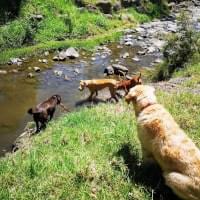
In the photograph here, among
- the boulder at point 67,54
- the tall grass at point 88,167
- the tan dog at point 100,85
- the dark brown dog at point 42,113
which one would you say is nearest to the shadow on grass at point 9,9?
the boulder at point 67,54

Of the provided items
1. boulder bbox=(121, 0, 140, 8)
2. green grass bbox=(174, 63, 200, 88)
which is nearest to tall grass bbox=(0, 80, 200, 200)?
green grass bbox=(174, 63, 200, 88)

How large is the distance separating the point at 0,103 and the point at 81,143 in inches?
394

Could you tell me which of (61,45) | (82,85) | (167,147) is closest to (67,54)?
(61,45)

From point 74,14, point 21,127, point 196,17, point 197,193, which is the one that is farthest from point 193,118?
point 196,17

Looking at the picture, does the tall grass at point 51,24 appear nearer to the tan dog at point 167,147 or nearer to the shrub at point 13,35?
the shrub at point 13,35

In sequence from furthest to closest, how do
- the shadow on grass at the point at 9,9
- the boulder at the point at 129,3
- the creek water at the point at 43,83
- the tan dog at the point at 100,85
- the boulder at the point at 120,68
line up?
the boulder at the point at 129,3 → the shadow on grass at the point at 9,9 → the boulder at the point at 120,68 → the tan dog at the point at 100,85 → the creek water at the point at 43,83

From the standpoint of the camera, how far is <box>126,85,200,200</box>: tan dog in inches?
284

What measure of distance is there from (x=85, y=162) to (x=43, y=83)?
45.2 feet

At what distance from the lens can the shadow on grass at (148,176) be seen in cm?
798

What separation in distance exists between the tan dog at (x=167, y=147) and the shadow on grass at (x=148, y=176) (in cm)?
24

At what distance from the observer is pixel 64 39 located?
→ 100ft

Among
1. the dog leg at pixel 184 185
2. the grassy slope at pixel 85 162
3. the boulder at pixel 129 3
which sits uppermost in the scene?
the dog leg at pixel 184 185

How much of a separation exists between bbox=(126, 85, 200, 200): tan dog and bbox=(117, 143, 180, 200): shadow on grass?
236mm

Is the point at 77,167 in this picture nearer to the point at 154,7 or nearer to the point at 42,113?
the point at 42,113
